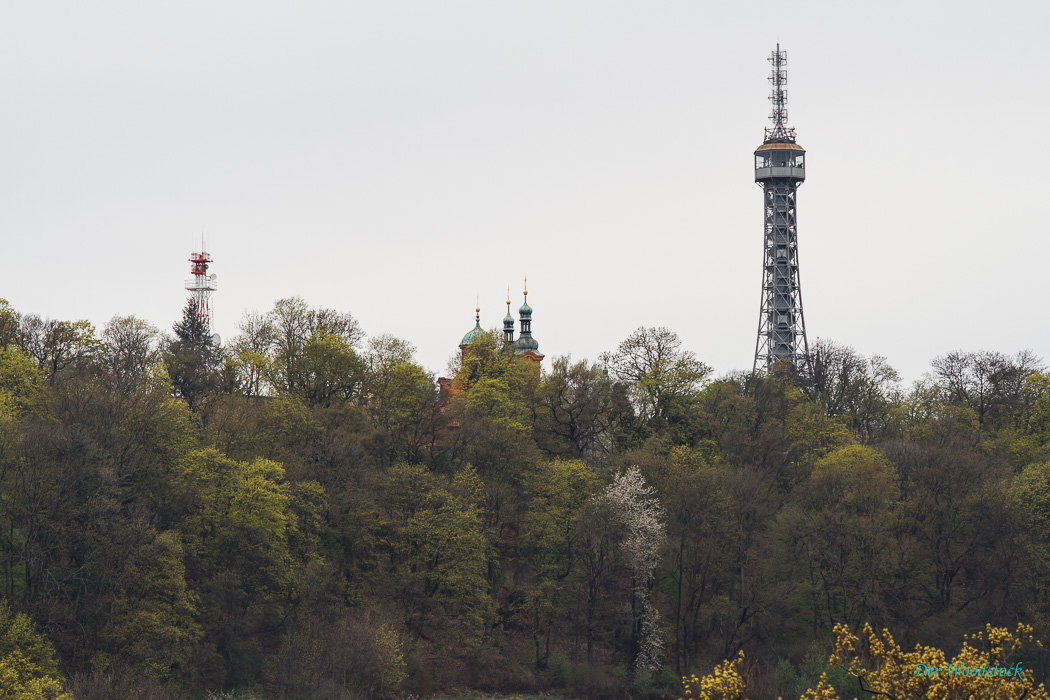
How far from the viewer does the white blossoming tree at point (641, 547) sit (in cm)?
6003

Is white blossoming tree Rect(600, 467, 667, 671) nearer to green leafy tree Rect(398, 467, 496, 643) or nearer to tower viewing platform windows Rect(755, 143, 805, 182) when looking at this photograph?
green leafy tree Rect(398, 467, 496, 643)

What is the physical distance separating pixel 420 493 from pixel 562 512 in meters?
7.34

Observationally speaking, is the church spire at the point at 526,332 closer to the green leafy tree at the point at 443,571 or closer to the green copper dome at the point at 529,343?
the green copper dome at the point at 529,343

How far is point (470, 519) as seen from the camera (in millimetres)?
59938

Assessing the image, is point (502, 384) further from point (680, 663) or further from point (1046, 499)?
point (1046, 499)

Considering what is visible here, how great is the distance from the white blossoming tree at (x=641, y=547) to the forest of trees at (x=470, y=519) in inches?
5.0

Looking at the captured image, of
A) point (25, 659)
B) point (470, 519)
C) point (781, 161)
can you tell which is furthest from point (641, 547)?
point (781, 161)

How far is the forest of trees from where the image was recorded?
48625mm

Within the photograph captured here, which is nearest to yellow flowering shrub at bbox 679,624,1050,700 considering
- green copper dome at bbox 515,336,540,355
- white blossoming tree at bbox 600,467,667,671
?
white blossoming tree at bbox 600,467,667,671

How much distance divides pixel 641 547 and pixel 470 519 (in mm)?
7993

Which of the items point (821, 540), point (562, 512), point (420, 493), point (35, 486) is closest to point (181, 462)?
point (35, 486)

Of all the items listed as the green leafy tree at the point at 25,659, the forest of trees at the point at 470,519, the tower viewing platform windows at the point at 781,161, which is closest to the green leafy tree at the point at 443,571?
the forest of trees at the point at 470,519

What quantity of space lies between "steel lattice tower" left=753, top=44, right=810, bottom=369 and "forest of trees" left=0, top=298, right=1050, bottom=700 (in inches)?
1664

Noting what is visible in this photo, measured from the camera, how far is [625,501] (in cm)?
6144
